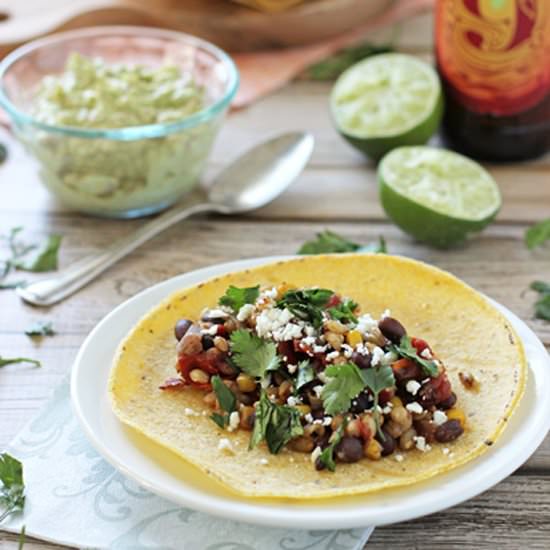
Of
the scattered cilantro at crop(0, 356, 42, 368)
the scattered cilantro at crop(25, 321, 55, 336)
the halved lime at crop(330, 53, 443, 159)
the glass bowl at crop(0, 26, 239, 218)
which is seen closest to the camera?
the scattered cilantro at crop(0, 356, 42, 368)

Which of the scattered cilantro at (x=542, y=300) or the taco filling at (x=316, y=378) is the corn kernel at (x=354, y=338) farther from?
the scattered cilantro at (x=542, y=300)

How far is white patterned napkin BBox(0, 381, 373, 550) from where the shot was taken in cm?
218

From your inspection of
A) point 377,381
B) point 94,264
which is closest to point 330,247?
point 94,264

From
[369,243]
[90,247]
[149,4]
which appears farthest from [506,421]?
[149,4]

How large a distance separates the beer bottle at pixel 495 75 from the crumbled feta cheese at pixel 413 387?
74.0 inches

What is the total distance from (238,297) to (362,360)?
1.29ft

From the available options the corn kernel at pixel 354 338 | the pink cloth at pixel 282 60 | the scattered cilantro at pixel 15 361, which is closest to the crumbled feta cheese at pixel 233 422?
the corn kernel at pixel 354 338

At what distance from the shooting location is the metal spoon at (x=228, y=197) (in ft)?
10.6

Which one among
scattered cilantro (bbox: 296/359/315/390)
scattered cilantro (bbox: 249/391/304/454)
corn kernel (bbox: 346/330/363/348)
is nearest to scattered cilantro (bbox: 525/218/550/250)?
corn kernel (bbox: 346/330/363/348)

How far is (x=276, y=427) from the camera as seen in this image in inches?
87.0

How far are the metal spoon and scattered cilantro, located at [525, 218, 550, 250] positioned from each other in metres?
0.89

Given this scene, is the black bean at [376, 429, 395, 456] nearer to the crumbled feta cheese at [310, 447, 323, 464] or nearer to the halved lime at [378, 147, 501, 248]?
the crumbled feta cheese at [310, 447, 323, 464]

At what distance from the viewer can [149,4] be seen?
487 cm

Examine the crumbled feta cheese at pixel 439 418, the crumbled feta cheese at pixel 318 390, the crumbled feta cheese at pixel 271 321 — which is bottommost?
the crumbled feta cheese at pixel 439 418
